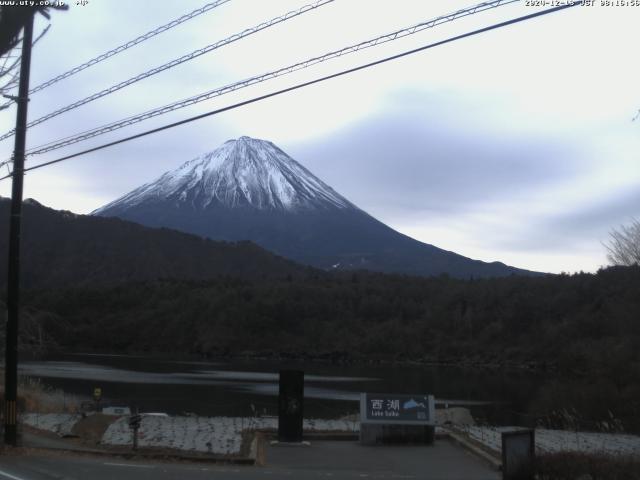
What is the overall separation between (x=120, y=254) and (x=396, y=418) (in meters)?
170

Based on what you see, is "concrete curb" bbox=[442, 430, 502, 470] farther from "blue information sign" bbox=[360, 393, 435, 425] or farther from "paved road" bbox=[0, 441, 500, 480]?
"blue information sign" bbox=[360, 393, 435, 425]

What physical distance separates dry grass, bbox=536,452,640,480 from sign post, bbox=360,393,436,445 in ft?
16.9

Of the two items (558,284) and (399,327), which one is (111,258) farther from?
(558,284)

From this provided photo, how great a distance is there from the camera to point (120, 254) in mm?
182000

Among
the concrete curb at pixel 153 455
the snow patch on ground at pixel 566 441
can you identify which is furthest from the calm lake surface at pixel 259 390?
the concrete curb at pixel 153 455

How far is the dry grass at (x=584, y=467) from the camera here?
→ 10814 mm

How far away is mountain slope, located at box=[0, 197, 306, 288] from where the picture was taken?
6865 inches

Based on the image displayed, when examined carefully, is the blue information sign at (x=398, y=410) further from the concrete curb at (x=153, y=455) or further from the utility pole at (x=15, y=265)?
the utility pole at (x=15, y=265)

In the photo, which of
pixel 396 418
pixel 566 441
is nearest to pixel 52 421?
pixel 396 418

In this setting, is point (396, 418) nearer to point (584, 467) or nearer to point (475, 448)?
point (475, 448)

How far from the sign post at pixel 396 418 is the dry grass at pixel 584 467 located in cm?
514

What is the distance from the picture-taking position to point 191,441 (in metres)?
17.5

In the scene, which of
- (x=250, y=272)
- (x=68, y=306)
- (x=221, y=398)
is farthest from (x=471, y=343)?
(x=250, y=272)

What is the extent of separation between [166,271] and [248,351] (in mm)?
68546
